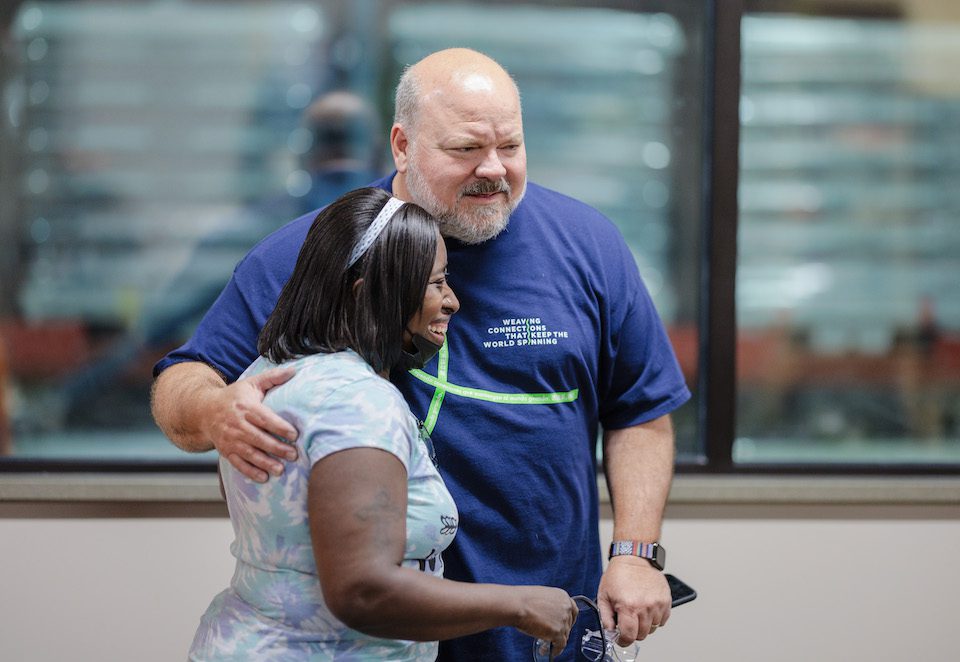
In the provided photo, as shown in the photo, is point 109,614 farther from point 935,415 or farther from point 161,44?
point 935,415

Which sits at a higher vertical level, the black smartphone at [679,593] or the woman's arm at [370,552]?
the woman's arm at [370,552]

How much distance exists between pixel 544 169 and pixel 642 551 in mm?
1410

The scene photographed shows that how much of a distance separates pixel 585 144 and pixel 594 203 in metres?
0.16

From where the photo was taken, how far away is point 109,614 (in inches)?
96.5

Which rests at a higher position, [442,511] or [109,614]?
[442,511]

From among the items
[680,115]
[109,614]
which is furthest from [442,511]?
[680,115]

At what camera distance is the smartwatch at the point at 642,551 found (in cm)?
154

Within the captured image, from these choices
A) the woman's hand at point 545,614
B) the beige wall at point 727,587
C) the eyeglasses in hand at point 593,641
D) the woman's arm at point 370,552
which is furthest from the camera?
the beige wall at point 727,587

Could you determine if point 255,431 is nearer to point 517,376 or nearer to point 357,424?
point 357,424

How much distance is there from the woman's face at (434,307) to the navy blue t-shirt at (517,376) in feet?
0.73

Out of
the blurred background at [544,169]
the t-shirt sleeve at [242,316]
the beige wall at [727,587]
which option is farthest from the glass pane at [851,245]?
the t-shirt sleeve at [242,316]

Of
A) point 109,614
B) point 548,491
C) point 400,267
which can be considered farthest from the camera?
point 109,614

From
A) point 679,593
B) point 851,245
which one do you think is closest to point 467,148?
point 679,593

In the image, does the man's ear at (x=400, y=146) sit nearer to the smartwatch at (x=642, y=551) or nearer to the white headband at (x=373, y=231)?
Answer: the white headband at (x=373, y=231)
